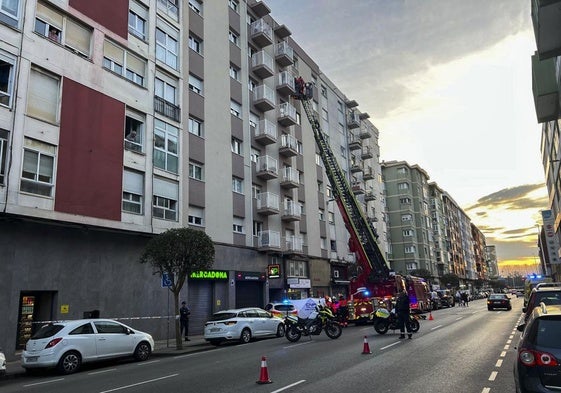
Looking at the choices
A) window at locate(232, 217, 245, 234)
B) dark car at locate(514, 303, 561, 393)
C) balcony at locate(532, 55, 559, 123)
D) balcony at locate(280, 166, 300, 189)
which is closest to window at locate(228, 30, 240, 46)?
balcony at locate(280, 166, 300, 189)

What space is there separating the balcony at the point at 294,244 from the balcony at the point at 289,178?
3947 millimetres

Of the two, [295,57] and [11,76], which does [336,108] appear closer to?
[295,57]

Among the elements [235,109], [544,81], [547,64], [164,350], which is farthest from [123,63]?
[547,64]

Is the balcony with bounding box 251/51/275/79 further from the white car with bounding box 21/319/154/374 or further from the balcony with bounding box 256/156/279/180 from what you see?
the white car with bounding box 21/319/154/374

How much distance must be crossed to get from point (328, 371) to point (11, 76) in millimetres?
15727

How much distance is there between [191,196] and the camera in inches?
1009

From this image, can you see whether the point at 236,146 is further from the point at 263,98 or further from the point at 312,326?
the point at 312,326

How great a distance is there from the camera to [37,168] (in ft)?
57.7

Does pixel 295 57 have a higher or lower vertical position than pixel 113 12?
higher

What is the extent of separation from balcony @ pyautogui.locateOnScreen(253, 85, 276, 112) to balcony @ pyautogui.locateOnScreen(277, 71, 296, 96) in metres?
2.77

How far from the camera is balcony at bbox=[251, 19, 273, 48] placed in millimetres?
34188

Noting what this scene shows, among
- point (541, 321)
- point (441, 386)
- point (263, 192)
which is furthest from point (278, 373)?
point (263, 192)

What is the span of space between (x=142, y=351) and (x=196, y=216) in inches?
456

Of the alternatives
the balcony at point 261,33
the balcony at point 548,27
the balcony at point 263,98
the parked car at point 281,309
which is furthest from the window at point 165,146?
the balcony at point 548,27
